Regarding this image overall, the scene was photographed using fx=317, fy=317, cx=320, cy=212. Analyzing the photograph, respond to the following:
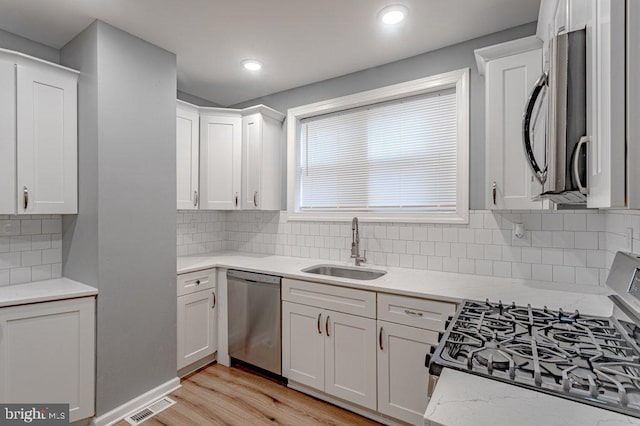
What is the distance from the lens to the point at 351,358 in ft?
7.07

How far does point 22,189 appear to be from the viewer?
199cm

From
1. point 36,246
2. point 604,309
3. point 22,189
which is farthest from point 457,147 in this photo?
point 36,246

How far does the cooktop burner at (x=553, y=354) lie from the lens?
0.77 m

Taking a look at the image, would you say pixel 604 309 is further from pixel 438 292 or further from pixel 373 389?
pixel 373 389

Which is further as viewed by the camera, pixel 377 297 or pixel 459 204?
pixel 459 204

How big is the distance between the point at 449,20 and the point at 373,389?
8.12 ft

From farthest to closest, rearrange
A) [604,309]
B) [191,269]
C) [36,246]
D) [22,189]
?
1. [191,269]
2. [36,246]
3. [22,189]
4. [604,309]

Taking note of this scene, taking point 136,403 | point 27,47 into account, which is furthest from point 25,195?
point 136,403

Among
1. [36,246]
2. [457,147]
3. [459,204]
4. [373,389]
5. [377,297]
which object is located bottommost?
[373,389]

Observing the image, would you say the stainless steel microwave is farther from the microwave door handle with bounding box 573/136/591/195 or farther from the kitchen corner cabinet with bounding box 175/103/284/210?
the kitchen corner cabinet with bounding box 175/103/284/210

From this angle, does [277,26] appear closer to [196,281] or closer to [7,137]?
[7,137]

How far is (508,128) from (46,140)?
2.92m

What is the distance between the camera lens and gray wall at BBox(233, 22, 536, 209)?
229cm

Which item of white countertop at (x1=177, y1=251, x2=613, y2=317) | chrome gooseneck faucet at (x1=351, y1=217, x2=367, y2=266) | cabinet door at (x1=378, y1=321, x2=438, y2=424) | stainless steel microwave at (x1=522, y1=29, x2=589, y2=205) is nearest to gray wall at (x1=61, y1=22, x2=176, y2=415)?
white countertop at (x1=177, y1=251, x2=613, y2=317)
